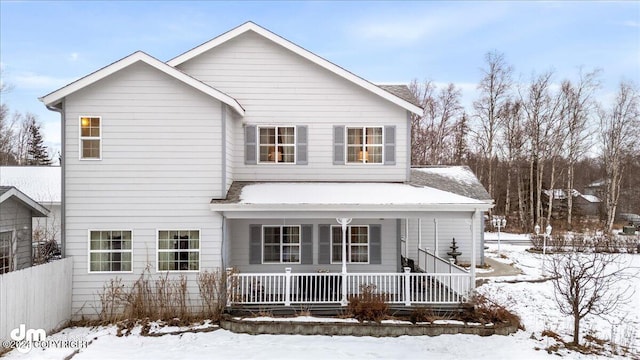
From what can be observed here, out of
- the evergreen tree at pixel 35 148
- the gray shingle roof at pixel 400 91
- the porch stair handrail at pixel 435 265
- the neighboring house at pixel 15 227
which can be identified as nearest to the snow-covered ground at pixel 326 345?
the porch stair handrail at pixel 435 265

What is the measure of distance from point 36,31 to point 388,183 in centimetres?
3714

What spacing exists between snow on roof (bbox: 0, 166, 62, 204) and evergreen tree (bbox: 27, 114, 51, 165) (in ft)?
78.5

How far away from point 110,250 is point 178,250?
185 cm

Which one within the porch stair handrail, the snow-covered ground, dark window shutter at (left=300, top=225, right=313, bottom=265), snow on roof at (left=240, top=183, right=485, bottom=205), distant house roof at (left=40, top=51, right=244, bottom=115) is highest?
distant house roof at (left=40, top=51, right=244, bottom=115)

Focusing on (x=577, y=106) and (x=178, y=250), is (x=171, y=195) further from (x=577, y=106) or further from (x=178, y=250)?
(x=577, y=106)

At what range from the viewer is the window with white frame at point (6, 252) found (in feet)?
35.4

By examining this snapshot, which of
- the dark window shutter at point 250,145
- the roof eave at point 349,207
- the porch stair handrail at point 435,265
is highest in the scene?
the dark window shutter at point 250,145

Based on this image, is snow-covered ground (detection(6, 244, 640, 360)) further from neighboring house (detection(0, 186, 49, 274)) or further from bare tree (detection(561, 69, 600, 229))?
bare tree (detection(561, 69, 600, 229))

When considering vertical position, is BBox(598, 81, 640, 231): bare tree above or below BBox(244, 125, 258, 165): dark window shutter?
above

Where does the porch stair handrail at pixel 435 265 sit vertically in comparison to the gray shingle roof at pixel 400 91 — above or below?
below

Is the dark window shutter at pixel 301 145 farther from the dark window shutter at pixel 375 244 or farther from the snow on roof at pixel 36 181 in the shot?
the snow on roof at pixel 36 181

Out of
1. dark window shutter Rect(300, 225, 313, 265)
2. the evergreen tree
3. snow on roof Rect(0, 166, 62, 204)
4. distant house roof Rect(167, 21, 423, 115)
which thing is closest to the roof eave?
dark window shutter Rect(300, 225, 313, 265)

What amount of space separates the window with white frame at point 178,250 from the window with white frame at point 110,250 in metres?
0.90

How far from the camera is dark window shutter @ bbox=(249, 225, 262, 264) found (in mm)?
13203
